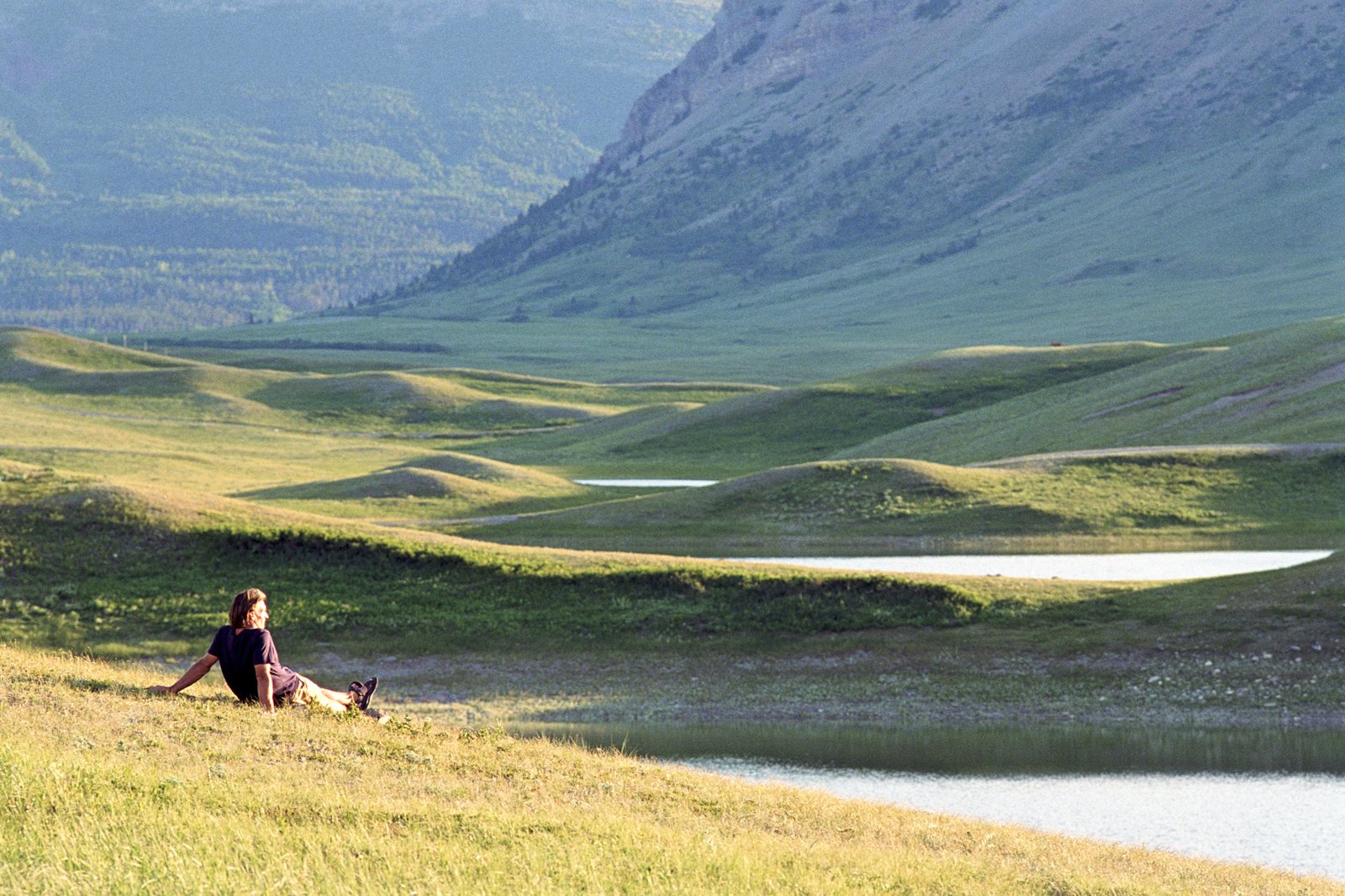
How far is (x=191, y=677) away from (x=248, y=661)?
0.87 m

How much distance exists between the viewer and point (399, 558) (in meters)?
51.7

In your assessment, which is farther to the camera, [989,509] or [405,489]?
[405,489]

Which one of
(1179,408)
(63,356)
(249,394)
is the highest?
(63,356)

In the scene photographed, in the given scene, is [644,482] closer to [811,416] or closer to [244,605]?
[811,416]

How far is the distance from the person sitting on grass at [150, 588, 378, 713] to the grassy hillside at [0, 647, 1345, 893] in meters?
0.51

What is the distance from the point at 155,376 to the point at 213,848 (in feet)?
506

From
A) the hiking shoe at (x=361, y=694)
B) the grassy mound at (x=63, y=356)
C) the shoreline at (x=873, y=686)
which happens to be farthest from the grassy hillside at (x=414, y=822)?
the grassy mound at (x=63, y=356)

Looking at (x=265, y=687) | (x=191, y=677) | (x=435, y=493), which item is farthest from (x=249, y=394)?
(x=265, y=687)

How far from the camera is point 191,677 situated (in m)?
23.8

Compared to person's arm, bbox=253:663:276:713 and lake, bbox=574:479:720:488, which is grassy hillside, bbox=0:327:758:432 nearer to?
lake, bbox=574:479:720:488

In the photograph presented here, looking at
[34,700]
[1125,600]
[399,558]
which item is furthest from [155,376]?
[34,700]

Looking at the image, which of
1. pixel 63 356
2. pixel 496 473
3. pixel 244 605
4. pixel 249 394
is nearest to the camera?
pixel 244 605

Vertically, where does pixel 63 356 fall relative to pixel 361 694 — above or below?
above

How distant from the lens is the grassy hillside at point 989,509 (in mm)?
71000
